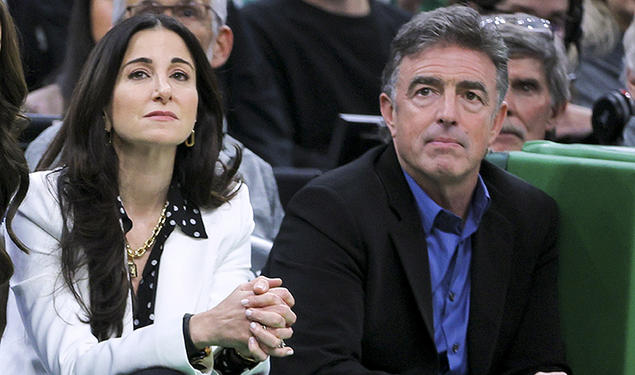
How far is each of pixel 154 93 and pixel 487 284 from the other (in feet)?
3.04

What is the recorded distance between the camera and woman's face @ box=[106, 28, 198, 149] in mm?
2662

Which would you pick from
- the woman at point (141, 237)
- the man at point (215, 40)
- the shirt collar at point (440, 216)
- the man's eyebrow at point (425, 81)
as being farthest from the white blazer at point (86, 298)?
the man at point (215, 40)

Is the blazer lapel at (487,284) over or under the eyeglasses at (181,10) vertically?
under

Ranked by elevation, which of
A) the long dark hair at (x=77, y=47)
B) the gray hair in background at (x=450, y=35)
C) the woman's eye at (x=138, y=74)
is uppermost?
the gray hair in background at (x=450, y=35)

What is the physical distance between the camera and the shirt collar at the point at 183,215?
2.71 meters

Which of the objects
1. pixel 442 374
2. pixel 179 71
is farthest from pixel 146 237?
pixel 442 374

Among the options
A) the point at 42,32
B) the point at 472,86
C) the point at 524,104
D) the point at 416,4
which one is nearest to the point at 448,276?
the point at 472,86

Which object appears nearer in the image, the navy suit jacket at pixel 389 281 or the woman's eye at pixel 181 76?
the navy suit jacket at pixel 389 281

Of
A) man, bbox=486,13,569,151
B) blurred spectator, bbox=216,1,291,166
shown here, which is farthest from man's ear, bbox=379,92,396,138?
blurred spectator, bbox=216,1,291,166

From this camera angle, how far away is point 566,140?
4363 mm

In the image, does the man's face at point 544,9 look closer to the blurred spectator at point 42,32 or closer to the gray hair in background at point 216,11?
the gray hair in background at point 216,11

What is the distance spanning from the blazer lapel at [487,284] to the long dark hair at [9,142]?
42.4 inches

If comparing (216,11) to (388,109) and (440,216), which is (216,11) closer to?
(388,109)

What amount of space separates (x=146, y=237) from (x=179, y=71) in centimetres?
41
